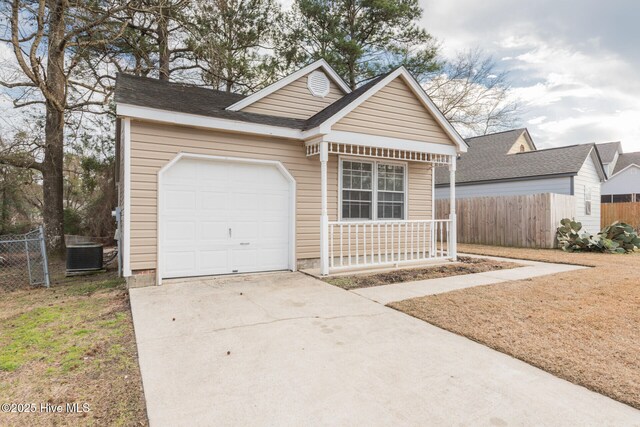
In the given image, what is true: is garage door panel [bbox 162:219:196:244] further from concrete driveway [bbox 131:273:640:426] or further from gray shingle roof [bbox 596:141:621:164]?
gray shingle roof [bbox 596:141:621:164]

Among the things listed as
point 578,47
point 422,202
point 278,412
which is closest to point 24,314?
point 278,412

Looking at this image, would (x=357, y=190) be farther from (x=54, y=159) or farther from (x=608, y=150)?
(x=608, y=150)

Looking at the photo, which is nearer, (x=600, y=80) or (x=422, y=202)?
(x=422, y=202)

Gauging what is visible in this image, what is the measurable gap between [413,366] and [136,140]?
18.7ft

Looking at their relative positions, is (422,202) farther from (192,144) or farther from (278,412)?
(278,412)

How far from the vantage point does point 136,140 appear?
611 centimetres

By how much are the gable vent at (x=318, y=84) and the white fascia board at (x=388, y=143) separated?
7.27 ft

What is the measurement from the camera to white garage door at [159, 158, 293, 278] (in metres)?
6.44

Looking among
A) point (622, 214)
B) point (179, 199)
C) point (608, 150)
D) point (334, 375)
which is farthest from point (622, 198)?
point (334, 375)

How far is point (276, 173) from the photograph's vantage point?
7512mm

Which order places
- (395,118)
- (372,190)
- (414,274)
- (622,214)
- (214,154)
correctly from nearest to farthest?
(214,154), (414,274), (395,118), (372,190), (622,214)

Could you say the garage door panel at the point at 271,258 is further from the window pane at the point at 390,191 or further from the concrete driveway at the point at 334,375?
the window pane at the point at 390,191

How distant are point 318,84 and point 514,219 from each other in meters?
9.57

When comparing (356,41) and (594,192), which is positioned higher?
(356,41)
